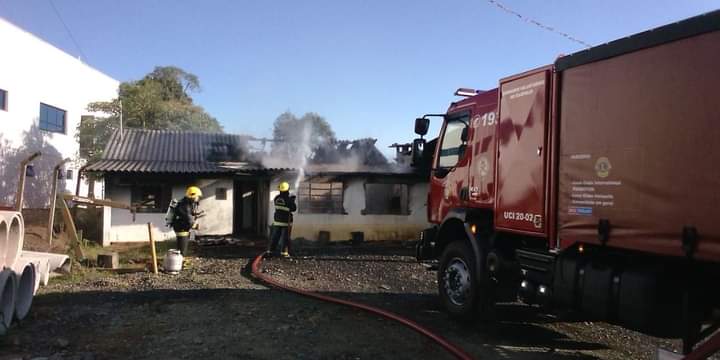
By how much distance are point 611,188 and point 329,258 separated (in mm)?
8609

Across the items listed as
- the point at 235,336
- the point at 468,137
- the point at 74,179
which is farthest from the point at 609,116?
the point at 74,179

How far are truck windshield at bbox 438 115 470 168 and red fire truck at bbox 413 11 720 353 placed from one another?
0.32 m

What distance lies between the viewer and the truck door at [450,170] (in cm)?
627

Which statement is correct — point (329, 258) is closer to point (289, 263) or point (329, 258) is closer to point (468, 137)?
point (289, 263)

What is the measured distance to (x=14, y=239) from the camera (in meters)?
5.36

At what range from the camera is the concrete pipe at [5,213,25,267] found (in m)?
5.19

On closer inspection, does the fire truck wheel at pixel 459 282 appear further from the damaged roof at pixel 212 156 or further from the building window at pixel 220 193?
the building window at pixel 220 193

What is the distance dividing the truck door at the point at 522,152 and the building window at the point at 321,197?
1052 cm

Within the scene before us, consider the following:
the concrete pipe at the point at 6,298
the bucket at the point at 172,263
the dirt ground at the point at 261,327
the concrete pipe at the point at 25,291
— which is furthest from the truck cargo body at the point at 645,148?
the bucket at the point at 172,263

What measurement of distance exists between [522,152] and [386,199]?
36.8 ft

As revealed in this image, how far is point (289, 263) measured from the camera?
36.0 feet

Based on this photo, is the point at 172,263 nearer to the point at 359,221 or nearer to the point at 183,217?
the point at 183,217

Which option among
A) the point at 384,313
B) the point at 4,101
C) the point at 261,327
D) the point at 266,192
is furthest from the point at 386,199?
the point at 4,101

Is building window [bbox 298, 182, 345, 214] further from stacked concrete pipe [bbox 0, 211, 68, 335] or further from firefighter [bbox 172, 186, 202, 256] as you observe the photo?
stacked concrete pipe [bbox 0, 211, 68, 335]
